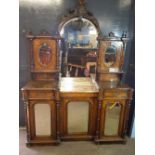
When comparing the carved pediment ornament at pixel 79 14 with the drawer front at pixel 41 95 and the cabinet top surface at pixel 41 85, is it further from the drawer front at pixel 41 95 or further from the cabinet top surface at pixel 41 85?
the drawer front at pixel 41 95

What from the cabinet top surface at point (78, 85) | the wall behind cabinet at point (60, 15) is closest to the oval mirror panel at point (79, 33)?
the wall behind cabinet at point (60, 15)

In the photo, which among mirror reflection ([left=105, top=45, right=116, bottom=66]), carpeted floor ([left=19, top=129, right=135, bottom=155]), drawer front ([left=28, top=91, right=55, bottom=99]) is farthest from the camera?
mirror reflection ([left=105, top=45, right=116, bottom=66])

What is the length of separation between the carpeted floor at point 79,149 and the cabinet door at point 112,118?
0.16 metres

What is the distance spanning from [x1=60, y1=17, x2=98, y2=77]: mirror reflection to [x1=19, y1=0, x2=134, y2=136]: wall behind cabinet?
6.2 inches

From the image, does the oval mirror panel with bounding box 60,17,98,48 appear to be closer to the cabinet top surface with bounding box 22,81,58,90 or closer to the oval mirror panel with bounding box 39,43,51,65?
the oval mirror panel with bounding box 39,43,51,65

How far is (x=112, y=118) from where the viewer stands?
7.20 ft

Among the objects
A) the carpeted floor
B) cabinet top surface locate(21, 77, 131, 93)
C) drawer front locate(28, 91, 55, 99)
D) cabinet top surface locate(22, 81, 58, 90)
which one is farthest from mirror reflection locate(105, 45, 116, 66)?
the carpeted floor

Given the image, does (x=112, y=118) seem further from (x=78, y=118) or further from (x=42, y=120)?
(x=42, y=120)

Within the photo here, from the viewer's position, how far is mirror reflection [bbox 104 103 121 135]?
7.00 feet
